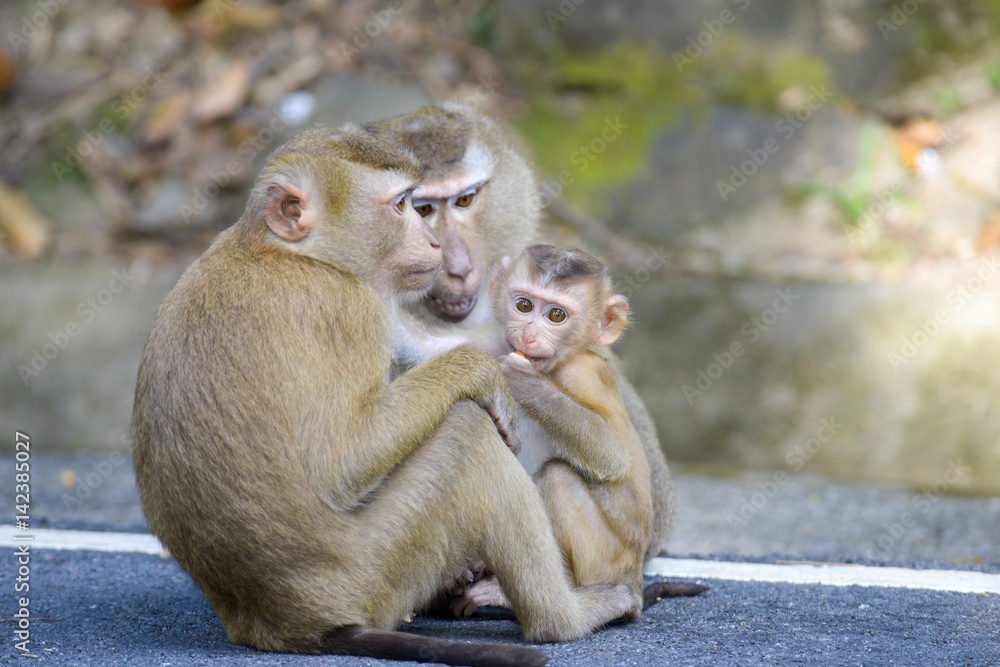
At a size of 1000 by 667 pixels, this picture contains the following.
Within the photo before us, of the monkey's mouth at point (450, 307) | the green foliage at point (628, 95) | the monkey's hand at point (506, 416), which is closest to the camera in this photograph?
the monkey's hand at point (506, 416)

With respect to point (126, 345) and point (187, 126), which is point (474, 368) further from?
point (187, 126)

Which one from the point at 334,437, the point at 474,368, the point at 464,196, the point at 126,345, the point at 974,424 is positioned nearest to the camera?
the point at 334,437

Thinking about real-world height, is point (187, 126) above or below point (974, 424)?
above

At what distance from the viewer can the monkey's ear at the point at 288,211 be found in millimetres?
3684

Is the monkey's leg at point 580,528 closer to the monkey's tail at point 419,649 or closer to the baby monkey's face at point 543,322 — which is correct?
the baby monkey's face at point 543,322

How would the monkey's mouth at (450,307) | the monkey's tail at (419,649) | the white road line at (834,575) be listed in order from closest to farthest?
the monkey's tail at (419,649) < the monkey's mouth at (450,307) < the white road line at (834,575)

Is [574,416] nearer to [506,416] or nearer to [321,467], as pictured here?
[506,416]

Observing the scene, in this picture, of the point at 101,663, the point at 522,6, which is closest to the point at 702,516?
the point at 101,663

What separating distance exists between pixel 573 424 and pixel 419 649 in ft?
3.31

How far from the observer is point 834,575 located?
15.6ft

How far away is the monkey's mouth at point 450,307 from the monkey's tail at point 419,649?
151cm

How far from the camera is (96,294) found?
9.10 meters

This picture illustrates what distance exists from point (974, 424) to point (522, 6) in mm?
6257

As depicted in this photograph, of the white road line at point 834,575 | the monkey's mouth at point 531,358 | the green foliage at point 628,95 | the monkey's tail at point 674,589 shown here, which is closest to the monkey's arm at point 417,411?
the monkey's mouth at point 531,358
